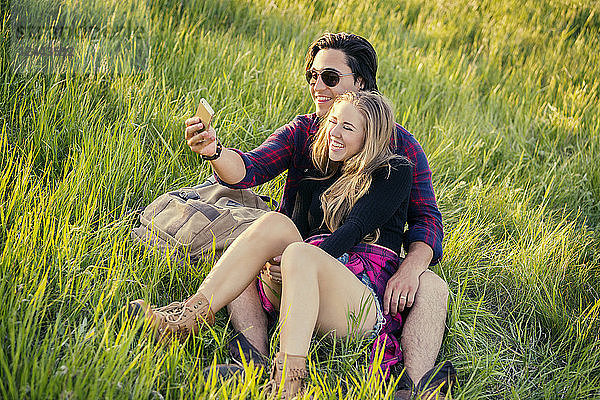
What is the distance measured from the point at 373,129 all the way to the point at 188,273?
39.0 inches

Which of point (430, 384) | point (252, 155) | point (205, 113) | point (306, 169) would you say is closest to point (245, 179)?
point (252, 155)

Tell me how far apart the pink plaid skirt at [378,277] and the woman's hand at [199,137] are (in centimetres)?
57

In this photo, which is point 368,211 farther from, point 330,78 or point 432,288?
point 330,78

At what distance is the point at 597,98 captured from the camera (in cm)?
554

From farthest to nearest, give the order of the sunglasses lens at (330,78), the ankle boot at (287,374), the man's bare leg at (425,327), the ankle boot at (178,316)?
the sunglasses lens at (330,78)
the man's bare leg at (425,327)
the ankle boot at (178,316)
the ankle boot at (287,374)

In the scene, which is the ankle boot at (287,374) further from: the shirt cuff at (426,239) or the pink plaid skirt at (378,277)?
the shirt cuff at (426,239)

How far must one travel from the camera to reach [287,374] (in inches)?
90.8

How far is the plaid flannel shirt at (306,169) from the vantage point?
298 cm

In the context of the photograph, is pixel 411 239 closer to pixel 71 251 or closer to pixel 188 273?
pixel 188 273

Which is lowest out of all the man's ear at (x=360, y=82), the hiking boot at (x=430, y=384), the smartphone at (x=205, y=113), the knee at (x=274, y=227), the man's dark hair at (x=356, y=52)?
the hiking boot at (x=430, y=384)

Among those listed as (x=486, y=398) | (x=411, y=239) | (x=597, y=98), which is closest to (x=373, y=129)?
(x=411, y=239)

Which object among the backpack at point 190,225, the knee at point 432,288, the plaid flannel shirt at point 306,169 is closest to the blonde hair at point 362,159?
the plaid flannel shirt at point 306,169

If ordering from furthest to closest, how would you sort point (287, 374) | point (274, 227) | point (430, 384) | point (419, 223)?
point (419, 223), point (274, 227), point (430, 384), point (287, 374)

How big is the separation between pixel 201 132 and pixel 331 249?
0.68 metres
